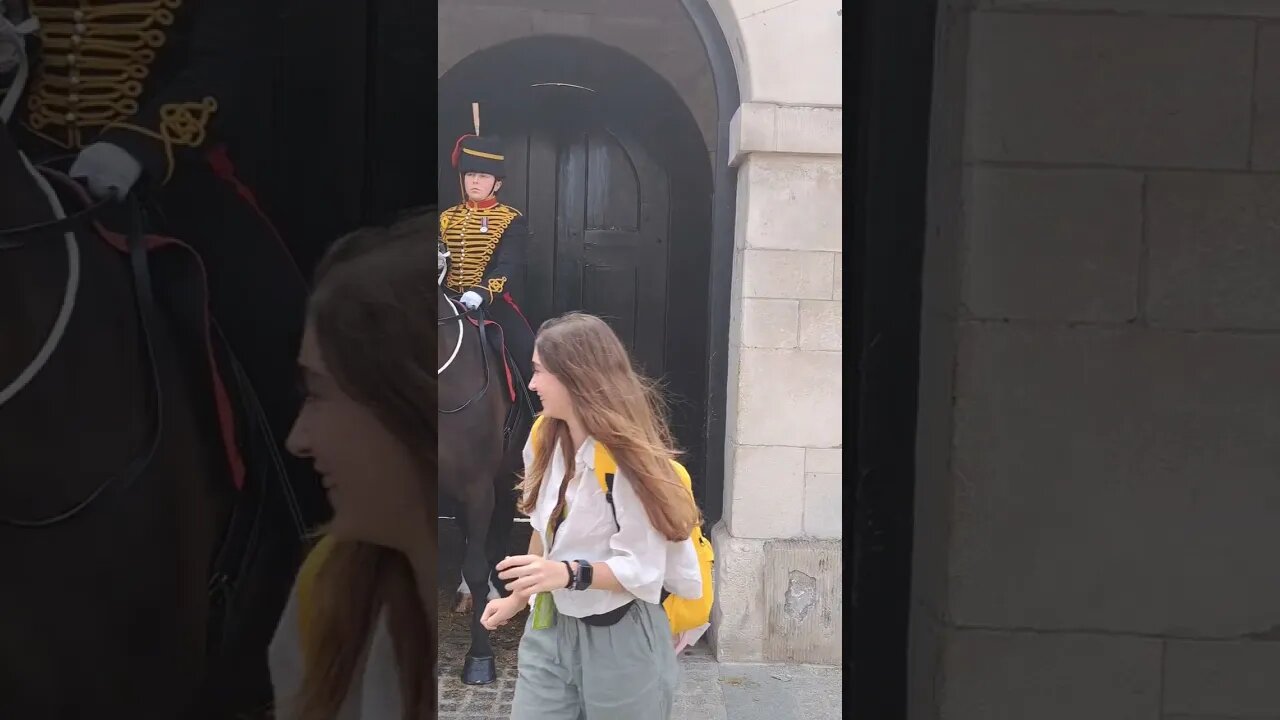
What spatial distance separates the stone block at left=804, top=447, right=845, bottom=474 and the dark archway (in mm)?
792

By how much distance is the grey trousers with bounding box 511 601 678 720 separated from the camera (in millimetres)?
2209

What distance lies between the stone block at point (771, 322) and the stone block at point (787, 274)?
3 cm

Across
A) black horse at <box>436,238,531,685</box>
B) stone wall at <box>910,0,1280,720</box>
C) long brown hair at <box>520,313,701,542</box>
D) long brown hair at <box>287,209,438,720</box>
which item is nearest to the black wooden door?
black horse at <box>436,238,531,685</box>

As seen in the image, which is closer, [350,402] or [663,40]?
[350,402]

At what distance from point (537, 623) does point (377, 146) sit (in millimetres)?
1432

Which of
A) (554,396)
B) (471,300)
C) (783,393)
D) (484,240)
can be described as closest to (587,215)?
(484,240)

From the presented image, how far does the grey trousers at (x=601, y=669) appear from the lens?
87.0 inches

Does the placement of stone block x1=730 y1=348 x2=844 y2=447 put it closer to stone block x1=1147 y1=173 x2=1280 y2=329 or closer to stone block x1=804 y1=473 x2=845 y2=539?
stone block x1=804 y1=473 x2=845 y2=539

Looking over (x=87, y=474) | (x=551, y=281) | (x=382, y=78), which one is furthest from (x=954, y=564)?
(x=551, y=281)

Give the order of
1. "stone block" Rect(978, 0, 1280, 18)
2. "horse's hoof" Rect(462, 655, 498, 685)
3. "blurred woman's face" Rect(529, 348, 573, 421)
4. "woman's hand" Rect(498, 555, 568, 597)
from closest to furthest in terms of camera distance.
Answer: "stone block" Rect(978, 0, 1280, 18), "woman's hand" Rect(498, 555, 568, 597), "blurred woman's face" Rect(529, 348, 573, 421), "horse's hoof" Rect(462, 655, 498, 685)

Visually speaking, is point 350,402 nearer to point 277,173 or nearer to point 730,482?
point 277,173

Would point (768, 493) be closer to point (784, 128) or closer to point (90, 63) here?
point (784, 128)

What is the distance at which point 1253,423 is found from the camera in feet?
3.40

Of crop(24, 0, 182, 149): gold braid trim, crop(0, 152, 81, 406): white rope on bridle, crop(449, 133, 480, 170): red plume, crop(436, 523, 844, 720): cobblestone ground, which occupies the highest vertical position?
crop(449, 133, 480, 170): red plume
